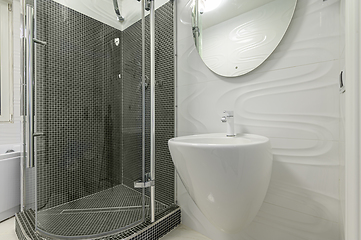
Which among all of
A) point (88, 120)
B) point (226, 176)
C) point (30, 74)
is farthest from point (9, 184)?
point (226, 176)

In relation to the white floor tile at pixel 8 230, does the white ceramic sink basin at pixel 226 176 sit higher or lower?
higher

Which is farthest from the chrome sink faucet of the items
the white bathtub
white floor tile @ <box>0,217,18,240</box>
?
the white bathtub

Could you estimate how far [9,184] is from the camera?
1.48 meters

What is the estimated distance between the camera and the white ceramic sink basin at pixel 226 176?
2.22ft

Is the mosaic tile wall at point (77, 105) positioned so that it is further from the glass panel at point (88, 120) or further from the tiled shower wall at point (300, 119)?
the tiled shower wall at point (300, 119)

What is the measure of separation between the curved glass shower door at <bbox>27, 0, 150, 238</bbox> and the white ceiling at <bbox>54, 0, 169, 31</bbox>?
2 centimetres

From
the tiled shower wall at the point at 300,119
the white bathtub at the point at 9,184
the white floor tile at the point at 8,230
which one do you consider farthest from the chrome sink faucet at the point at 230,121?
the white bathtub at the point at 9,184

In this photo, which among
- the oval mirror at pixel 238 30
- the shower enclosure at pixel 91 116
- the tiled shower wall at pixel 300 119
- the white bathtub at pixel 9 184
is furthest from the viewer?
the white bathtub at pixel 9 184

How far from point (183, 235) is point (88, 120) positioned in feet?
3.44

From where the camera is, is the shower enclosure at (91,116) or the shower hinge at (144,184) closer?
the shower enclosure at (91,116)

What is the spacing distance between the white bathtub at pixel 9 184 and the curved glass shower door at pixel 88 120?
65 centimetres

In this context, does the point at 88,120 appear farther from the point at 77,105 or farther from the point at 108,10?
the point at 108,10

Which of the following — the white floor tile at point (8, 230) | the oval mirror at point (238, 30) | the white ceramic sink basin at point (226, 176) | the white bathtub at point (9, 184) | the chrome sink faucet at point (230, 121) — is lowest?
the white floor tile at point (8, 230)

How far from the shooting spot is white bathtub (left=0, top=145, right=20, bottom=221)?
1437 millimetres
